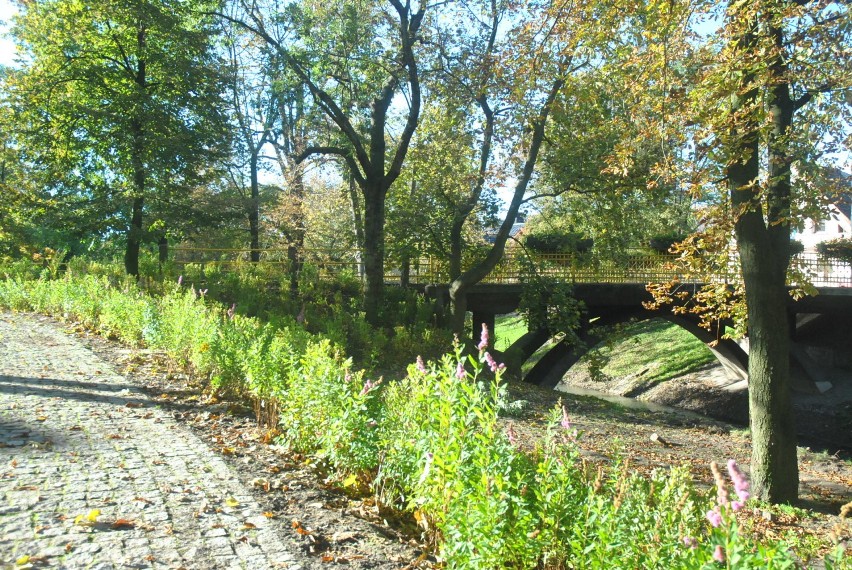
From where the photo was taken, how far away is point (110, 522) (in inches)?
162

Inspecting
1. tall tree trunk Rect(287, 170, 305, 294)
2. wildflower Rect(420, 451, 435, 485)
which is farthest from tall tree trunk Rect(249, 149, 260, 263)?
wildflower Rect(420, 451, 435, 485)

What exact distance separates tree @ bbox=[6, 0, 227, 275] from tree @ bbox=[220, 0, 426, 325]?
1907 millimetres

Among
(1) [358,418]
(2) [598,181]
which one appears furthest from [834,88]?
(2) [598,181]

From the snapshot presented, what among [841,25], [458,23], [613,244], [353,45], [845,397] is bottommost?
[845,397]

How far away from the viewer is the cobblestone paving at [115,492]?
3.77 m

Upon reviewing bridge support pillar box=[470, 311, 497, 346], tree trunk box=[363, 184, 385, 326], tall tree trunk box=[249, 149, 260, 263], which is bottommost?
bridge support pillar box=[470, 311, 497, 346]

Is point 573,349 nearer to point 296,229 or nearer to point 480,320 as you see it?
point 480,320

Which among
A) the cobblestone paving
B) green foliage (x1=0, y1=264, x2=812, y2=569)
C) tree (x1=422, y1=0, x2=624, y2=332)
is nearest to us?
green foliage (x1=0, y1=264, x2=812, y2=569)

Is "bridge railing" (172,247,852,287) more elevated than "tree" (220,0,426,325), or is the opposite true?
"tree" (220,0,426,325)

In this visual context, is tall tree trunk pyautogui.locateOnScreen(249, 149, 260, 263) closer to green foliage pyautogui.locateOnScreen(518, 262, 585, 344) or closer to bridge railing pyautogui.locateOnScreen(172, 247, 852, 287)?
bridge railing pyautogui.locateOnScreen(172, 247, 852, 287)

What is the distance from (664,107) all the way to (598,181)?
26.7 feet

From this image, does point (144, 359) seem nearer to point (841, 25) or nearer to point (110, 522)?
point (110, 522)

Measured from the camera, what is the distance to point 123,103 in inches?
593

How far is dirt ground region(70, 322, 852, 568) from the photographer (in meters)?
4.21
